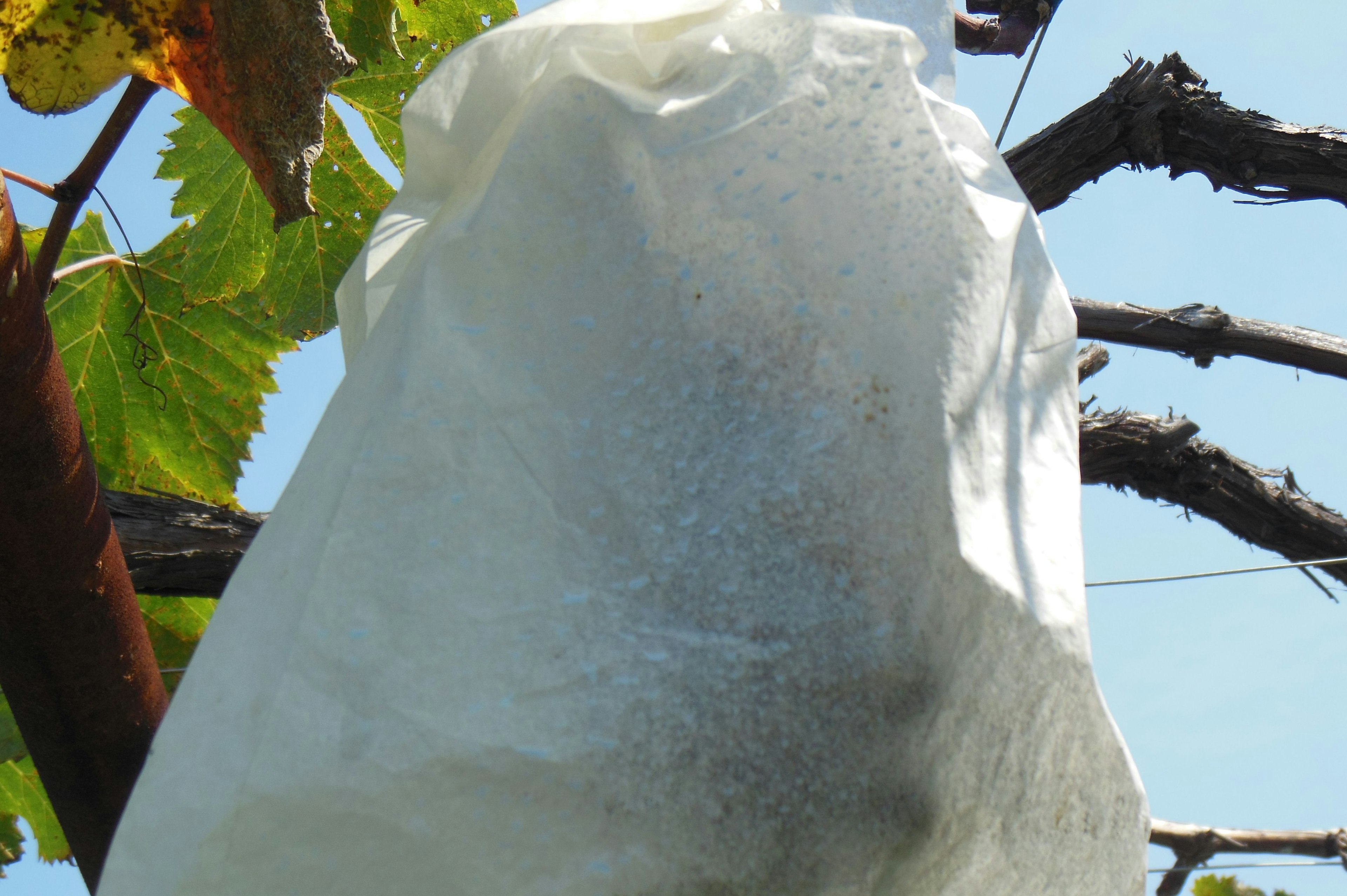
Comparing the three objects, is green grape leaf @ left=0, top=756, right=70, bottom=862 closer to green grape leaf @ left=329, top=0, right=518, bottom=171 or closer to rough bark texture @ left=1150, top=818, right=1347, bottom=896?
green grape leaf @ left=329, top=0, right=518, bottom=171

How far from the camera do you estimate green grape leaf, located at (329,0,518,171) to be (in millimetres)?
888

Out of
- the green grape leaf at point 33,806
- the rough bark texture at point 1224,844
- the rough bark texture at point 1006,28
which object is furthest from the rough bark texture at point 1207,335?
the green grape leaf at point 33,806

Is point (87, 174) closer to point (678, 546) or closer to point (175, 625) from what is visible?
point (678, 546)

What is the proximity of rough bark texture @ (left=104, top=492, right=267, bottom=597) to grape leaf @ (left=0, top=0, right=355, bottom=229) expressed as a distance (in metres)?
0.55

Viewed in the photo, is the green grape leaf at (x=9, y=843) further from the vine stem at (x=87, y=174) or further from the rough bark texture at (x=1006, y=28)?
the rough bark texture at (x=1006, y=28)

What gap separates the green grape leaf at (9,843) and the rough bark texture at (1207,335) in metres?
1.91

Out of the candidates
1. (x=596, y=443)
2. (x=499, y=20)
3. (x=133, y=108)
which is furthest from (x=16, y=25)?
(x=596, y=443)

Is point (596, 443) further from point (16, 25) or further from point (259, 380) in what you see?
point (259, 380)

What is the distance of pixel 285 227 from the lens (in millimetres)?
1061

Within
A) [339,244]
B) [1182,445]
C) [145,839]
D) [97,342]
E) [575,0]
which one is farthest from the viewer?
[1182,445]

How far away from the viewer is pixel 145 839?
1.15ft

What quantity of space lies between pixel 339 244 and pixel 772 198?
2.50 feet

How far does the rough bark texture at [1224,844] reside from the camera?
178 centimetres

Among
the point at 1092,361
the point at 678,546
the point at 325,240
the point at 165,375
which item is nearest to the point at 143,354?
the point at 165,375
